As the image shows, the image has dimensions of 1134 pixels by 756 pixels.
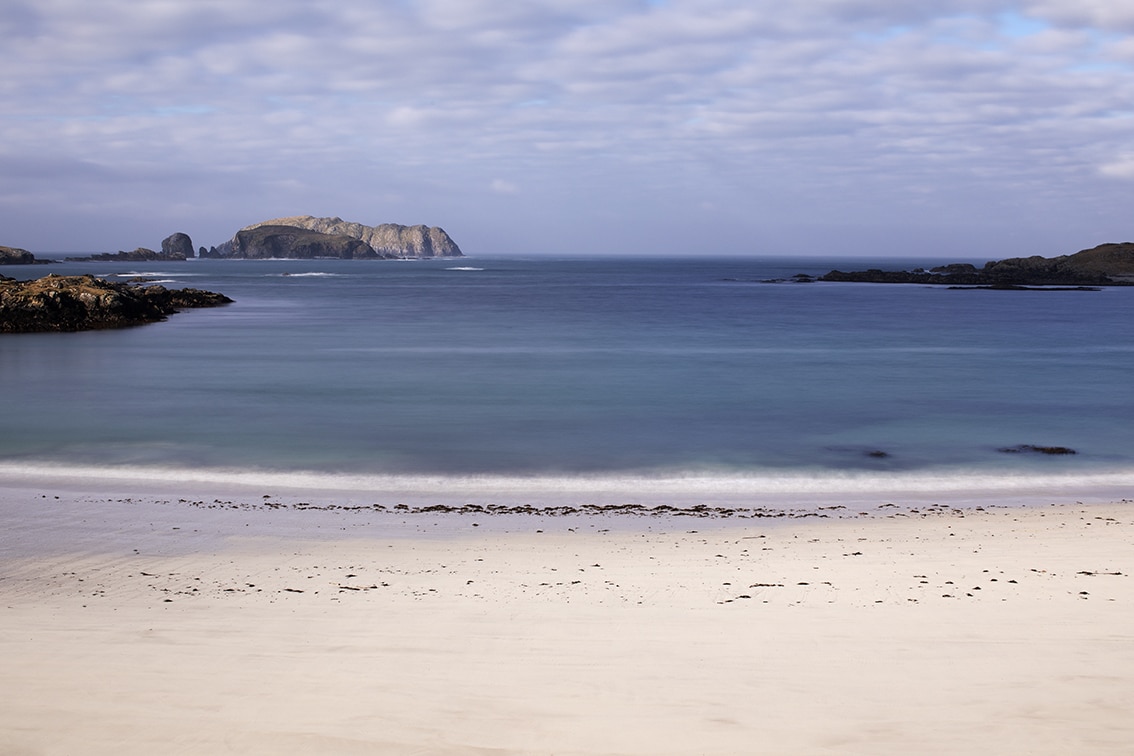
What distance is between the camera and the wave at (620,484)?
1233 centimetres

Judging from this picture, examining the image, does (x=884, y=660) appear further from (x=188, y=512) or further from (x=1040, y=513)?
(x=188, y=512)

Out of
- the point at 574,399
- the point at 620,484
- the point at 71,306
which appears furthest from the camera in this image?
the point at 71,306

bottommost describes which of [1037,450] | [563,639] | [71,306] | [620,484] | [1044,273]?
[620,484]

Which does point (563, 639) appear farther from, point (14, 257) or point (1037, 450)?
point (14, 257)

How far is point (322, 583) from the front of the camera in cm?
768

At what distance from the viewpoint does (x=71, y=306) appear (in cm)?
3734

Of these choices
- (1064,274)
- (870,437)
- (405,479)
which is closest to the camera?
(405,479)

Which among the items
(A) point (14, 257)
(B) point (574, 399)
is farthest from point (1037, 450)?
(A) point (14, 257)

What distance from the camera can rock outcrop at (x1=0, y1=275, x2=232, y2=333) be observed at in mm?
35906

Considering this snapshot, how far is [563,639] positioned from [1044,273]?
104 meters

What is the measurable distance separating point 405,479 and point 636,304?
1942 inches

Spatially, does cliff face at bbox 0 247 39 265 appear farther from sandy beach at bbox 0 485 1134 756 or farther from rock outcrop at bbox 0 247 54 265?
sandy beach at bbox 0 485 1134 756

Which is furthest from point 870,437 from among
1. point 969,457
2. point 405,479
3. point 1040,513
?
point 405,479

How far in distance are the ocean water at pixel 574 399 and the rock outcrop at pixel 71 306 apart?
4.61 feet
